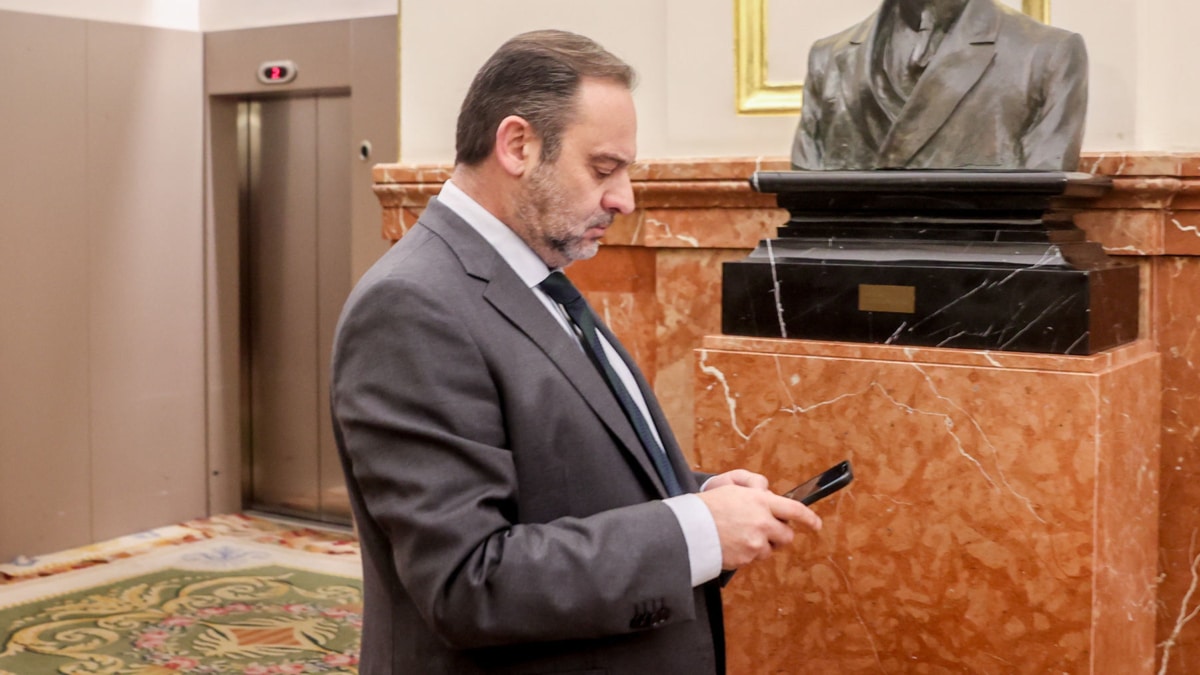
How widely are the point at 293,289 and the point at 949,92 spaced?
15.3ft

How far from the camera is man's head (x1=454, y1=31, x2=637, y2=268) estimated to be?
197cm

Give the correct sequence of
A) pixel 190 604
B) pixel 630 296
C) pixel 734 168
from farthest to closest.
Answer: pixel 190 604 < pixel 630 296 < pixel 734 168

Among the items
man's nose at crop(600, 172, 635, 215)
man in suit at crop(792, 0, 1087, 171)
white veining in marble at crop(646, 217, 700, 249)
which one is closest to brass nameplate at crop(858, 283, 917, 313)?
man in suit at crop(792, 0, 1087, 171)

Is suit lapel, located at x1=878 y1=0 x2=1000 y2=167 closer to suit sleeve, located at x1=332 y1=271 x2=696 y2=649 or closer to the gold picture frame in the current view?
the gold picture frame

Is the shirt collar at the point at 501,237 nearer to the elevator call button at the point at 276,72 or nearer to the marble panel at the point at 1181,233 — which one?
the marble panel at the point at 1181,233

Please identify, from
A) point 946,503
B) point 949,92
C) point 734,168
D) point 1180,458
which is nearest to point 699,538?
point 946,503

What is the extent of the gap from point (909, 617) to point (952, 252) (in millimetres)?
912

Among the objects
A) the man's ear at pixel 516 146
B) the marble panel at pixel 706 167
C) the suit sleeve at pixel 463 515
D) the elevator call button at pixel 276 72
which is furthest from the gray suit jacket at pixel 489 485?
the elevator call button at pixel 276 72

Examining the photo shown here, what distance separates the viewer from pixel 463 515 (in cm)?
174

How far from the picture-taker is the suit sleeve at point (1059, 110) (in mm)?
3371

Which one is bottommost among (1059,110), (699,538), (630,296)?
(699,538)

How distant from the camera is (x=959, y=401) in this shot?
319cm

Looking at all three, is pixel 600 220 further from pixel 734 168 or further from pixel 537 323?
pixel 734 168

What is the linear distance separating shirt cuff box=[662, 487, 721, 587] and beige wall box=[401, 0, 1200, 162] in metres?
2.46
